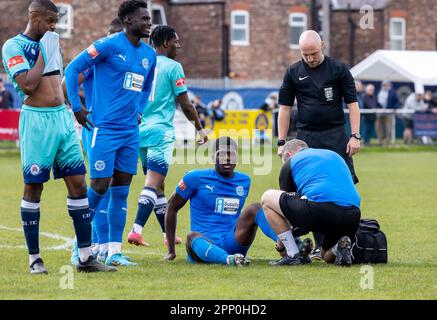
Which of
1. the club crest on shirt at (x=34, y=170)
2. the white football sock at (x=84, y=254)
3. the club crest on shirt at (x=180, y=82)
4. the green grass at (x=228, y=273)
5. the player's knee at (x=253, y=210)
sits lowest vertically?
the green grass at (x=228, y=273)

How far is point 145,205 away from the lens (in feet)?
39.5

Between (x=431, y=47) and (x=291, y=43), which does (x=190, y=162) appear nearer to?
(x=291, y=43)

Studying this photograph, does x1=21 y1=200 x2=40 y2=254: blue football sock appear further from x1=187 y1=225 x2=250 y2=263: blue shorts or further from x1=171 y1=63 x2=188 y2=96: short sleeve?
x1=171 y1=63 x2=188 y2=96: short sleeve

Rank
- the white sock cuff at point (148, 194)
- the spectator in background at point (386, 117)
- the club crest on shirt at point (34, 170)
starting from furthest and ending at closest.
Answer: the spectator in background at point (386, 117), the white sock cuff at point (148, 194), the club crest on shirt at point (34, 170)

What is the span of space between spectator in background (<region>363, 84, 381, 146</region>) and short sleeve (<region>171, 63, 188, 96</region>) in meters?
22.5

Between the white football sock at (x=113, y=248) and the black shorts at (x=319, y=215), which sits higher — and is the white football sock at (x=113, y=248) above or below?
below

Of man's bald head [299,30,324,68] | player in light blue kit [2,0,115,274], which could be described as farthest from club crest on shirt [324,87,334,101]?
player in light blue kit [2,0,115,274]

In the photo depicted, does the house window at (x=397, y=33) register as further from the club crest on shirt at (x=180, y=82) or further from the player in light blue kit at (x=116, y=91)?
the player in light blue kit at (x=116, y=91)

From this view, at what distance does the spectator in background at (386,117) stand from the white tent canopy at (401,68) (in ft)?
5.82

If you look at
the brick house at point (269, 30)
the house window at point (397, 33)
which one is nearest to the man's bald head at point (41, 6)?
the brick house at point (269, 30)

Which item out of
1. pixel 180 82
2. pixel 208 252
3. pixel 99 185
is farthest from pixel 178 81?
pixel 208 252

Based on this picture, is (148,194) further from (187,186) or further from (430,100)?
(430,100)

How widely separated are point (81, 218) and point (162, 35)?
308 centimetres

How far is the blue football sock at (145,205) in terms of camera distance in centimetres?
1197
